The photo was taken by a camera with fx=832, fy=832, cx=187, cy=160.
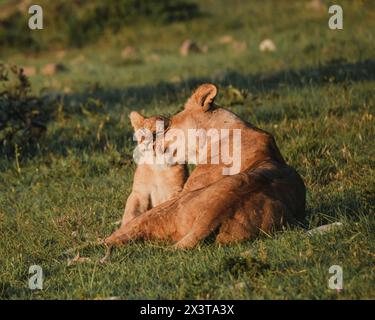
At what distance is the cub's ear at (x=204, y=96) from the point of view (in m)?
6.55

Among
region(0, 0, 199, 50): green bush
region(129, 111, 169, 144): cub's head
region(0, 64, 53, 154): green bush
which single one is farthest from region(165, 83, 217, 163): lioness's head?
region(0, 0, 199, 50): green bush

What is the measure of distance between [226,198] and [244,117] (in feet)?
16.2

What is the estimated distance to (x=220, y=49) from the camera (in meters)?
20.1

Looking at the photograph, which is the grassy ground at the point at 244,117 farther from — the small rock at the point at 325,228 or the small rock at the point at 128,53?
the small rock at the point at 128,53

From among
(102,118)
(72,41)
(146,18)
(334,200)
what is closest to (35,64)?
(72,41)

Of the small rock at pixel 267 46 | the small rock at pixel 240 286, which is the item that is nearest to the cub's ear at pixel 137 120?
the small rock at pixel 240 286

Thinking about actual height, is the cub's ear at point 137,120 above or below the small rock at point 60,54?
above

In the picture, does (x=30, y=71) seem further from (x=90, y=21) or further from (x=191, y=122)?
(x=191, y=122)

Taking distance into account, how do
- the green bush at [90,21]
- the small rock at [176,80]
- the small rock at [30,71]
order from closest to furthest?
the small rock at [176,80] < the small rock at [30,71] < the green bush at [90,21]

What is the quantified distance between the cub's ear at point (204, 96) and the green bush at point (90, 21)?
18.1 metres

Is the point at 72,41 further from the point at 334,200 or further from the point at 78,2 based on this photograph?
the point at 334,200

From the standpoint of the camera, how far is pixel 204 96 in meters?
6.62

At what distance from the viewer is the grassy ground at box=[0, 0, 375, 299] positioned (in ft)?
17.2

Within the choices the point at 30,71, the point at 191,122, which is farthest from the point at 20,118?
the point at 30,71
